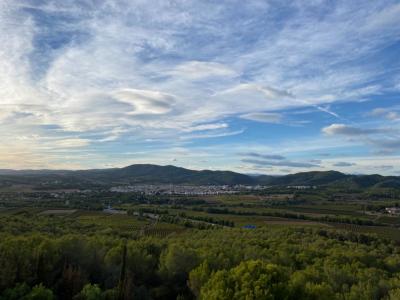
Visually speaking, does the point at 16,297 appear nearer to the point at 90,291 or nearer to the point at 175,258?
the point at 90,291

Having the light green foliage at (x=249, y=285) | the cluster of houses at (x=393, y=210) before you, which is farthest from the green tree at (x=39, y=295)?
the cluster of houses at (x=393, y=210)

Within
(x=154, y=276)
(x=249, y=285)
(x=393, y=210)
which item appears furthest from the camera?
(x=393, y=210)

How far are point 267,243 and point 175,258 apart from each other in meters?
25.9

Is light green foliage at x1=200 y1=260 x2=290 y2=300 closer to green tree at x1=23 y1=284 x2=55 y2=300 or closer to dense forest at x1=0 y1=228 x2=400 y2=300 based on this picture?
dense forest at x1=0 y1=228 x2=400 y2=300

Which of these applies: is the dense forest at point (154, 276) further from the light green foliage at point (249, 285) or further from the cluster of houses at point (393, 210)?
the cluster of houses at point (393, 210)

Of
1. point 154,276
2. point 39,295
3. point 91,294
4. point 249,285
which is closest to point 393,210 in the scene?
point 154,276

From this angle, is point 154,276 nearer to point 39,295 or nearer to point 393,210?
point 39,295

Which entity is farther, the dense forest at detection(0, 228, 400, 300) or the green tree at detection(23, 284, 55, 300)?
the dense forest at detection(0, 228, 400, 300)

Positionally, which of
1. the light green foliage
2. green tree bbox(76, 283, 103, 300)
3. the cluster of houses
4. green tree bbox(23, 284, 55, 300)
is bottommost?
the cluster of houses

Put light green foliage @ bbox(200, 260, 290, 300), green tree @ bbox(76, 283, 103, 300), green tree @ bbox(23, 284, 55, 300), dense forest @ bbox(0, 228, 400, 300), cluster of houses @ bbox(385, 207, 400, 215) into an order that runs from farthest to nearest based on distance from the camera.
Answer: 1. cluster of houses @ bbox(385, 207, 400, 215)
2. green tree @ bbox(76, 283, 103, 300)
3. dense forest @ bbox(0, 228, 400, 300)
4. green tree @ bbox(23, 284, 55, 300)
5. light green foliage @ bbox(200, 260, 290, 300)

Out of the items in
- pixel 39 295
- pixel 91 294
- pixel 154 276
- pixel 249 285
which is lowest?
pixel 154 276

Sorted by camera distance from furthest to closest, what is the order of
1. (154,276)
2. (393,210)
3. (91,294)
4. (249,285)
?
(393,210) < (154,276) < (91,294) < (249,285)

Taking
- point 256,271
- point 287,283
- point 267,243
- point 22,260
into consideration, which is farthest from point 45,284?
point 267,243

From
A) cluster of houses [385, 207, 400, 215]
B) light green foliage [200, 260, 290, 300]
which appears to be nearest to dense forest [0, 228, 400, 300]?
light green foliage [200, 260, 290, 300]
